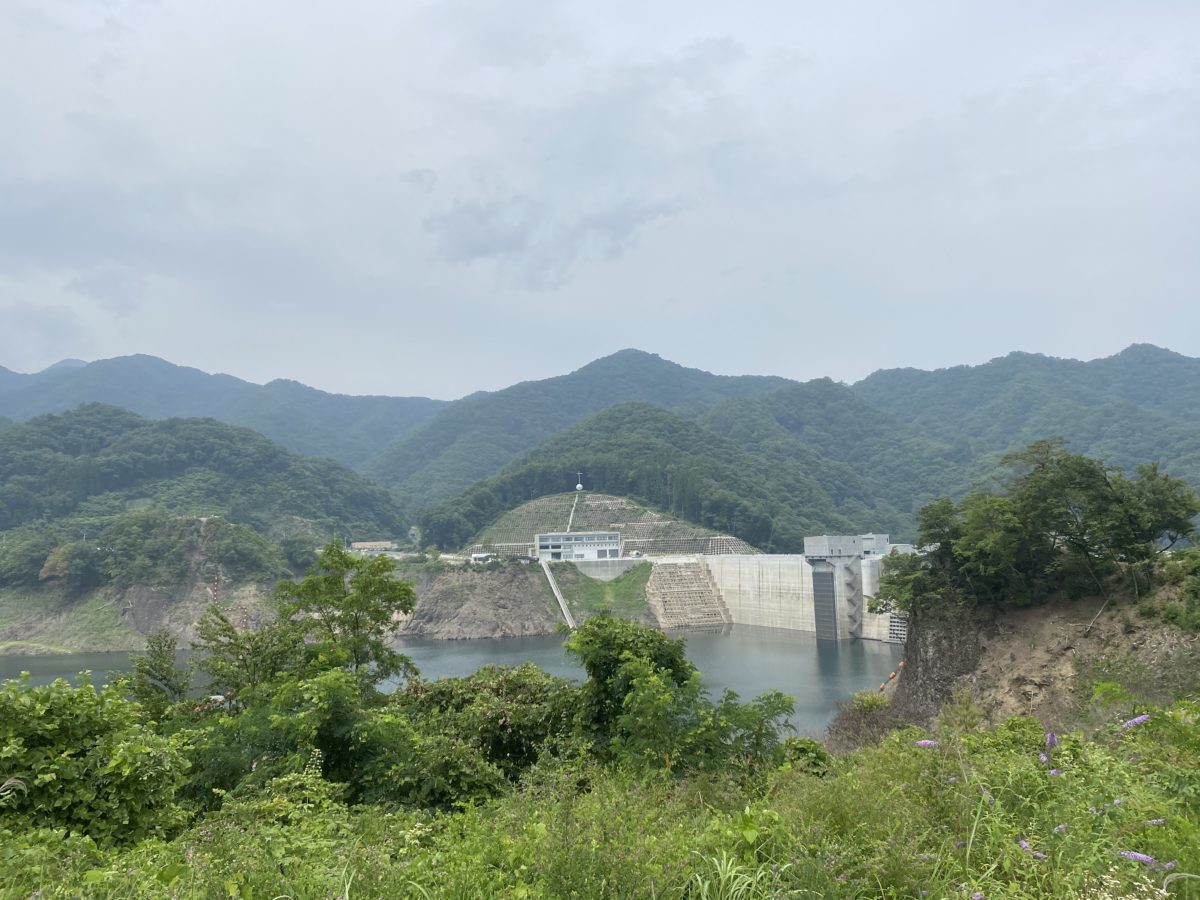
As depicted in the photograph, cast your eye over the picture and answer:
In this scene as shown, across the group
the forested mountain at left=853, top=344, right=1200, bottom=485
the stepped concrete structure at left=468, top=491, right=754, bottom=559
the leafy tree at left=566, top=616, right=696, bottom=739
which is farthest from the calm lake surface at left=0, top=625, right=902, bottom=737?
the forested mountain at left=853, top=344, right=1200, bottom=485

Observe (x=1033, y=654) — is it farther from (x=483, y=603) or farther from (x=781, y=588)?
(x=483, y=603)

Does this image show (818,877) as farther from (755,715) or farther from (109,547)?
(109,547)

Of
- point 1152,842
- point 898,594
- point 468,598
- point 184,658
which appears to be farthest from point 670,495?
point 1152,842

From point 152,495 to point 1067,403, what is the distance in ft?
466

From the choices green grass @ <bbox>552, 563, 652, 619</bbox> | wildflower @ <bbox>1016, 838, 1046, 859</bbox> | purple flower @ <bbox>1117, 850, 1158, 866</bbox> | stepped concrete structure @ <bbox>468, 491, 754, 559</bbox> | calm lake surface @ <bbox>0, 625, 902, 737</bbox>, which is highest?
purple flower @ <bbox>1117, 850, 1158, 866</bbox>

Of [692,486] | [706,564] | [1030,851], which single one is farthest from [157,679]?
[692,486]

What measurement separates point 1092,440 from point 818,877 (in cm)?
12790

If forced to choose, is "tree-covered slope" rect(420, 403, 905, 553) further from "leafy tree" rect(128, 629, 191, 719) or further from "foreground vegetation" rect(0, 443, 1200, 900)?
"foreground vegetation" rect(0, 443, 1200, 900)

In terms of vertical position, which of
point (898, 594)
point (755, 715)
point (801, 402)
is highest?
point (801, 402)

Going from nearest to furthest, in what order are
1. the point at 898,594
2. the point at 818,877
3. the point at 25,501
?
the point at 818,877, the point at 898,594, the point at 25,501

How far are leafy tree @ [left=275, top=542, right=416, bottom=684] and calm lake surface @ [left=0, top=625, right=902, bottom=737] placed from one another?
16610 mm

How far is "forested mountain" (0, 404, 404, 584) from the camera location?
6041cm

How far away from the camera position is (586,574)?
68.8 m

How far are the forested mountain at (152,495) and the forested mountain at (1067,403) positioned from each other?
319ft
